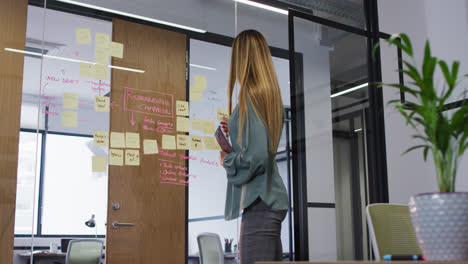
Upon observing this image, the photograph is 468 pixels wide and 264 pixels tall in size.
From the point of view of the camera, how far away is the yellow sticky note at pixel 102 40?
3.44 meters

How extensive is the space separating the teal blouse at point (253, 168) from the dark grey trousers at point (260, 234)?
0.11 feet

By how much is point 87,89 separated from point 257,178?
5.53ft

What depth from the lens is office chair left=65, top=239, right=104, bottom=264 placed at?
3.26m

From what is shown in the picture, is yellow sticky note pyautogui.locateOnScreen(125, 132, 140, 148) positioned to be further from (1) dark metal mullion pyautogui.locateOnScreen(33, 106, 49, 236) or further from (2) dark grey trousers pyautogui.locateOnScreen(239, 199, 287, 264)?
(2) dark grey trousers pyautogui.locateOnScreen(239, 199, 287, 264)

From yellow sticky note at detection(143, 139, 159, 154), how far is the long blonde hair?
1402 millimetres

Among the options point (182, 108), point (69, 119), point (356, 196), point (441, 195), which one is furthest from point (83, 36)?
point (441, 195)

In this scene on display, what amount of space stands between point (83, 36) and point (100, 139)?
71 centimetres

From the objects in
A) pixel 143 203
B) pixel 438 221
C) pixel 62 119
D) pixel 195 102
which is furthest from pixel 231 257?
pixel 438 221

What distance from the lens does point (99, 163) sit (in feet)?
10.8

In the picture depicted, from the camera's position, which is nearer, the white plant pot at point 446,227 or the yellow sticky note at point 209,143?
the white plant pot at point 446,227

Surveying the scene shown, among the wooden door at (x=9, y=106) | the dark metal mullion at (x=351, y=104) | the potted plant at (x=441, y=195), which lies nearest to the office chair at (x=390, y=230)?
the potted plant at (x=441, y=195)

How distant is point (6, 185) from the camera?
299 centimetres

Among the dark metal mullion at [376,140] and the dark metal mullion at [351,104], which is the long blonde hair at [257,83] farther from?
the dark metal mullion at [376,140]

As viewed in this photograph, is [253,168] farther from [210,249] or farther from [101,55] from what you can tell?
[101,55]
